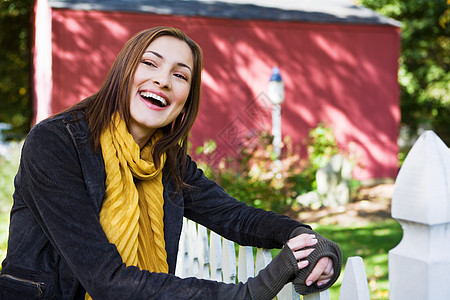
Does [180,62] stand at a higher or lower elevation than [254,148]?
lower

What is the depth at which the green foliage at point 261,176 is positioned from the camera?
22.9 ft

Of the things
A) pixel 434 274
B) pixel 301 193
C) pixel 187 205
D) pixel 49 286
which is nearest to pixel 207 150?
pixel 301 193

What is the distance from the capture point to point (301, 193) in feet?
25.7

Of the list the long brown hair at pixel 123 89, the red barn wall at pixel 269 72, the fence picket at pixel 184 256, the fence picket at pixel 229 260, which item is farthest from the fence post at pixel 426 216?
the red barn wall at pixel 269 72

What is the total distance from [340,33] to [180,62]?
917 centimetres

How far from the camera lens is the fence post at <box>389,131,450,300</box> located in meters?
1.23

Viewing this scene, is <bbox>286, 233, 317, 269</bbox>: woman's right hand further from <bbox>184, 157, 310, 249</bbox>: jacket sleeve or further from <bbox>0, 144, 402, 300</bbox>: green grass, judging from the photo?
<bbox>0, 144, 402, 300</bbox>: green grass

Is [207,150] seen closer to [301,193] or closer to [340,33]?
[301,193]

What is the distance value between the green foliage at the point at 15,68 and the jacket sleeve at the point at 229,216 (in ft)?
49.5

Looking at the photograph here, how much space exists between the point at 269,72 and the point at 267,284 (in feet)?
29.1

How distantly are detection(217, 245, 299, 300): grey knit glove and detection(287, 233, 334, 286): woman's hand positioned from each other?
0.12 ft

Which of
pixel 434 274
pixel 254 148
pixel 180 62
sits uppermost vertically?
pixel 254 148

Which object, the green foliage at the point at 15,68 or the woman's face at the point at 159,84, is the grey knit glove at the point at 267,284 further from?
the green foliage at the point at 15,68

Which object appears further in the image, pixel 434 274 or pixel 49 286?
pixel 49 286
